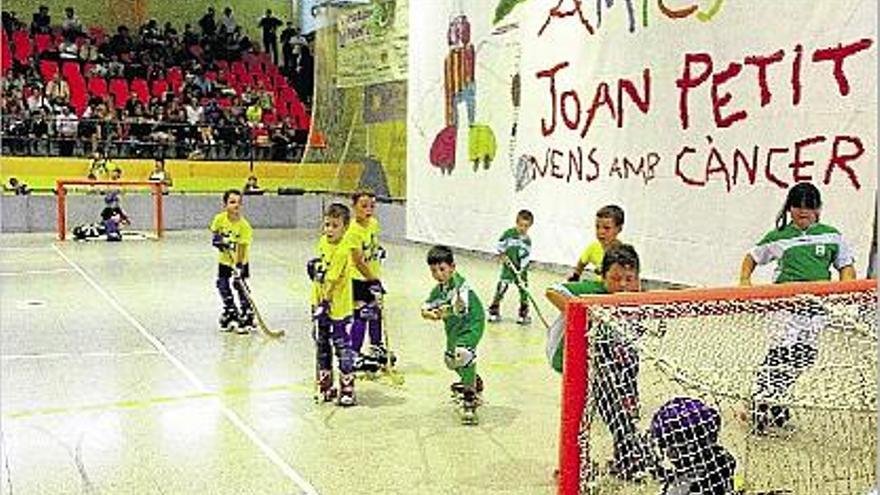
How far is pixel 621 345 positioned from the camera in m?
3.74

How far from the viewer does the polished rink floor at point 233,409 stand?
198 inches

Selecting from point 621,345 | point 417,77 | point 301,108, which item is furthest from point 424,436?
point 301,108

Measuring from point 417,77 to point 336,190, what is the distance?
3.84 metres

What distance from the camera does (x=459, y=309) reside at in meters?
5.93

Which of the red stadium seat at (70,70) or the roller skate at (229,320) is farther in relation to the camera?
the red stadium seat at (70,70)

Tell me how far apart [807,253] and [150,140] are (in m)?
19.8

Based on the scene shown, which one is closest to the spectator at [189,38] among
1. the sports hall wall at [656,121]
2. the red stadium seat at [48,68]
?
the red stadium seat at [48,68]

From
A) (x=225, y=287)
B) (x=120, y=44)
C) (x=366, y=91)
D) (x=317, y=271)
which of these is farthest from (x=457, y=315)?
(x=120, y=44)

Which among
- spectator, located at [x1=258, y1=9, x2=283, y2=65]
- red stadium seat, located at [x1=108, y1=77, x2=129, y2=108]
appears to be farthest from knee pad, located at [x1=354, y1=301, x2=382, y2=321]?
spectator, located at [x1=258, y1=9, x2=283, y2=65]

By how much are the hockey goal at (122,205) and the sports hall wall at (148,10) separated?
7404 mm

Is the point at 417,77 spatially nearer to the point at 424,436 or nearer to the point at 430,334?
the point at 430,334

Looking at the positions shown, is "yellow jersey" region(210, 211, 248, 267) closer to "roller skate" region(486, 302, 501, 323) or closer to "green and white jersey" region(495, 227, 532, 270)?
"green and white jersey" region(495, 227, 532, 270)

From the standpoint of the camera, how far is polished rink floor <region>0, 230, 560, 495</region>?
16.5 ft

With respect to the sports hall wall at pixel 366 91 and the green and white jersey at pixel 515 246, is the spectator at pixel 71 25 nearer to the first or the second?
the sports hall wall at pixel 366 91
